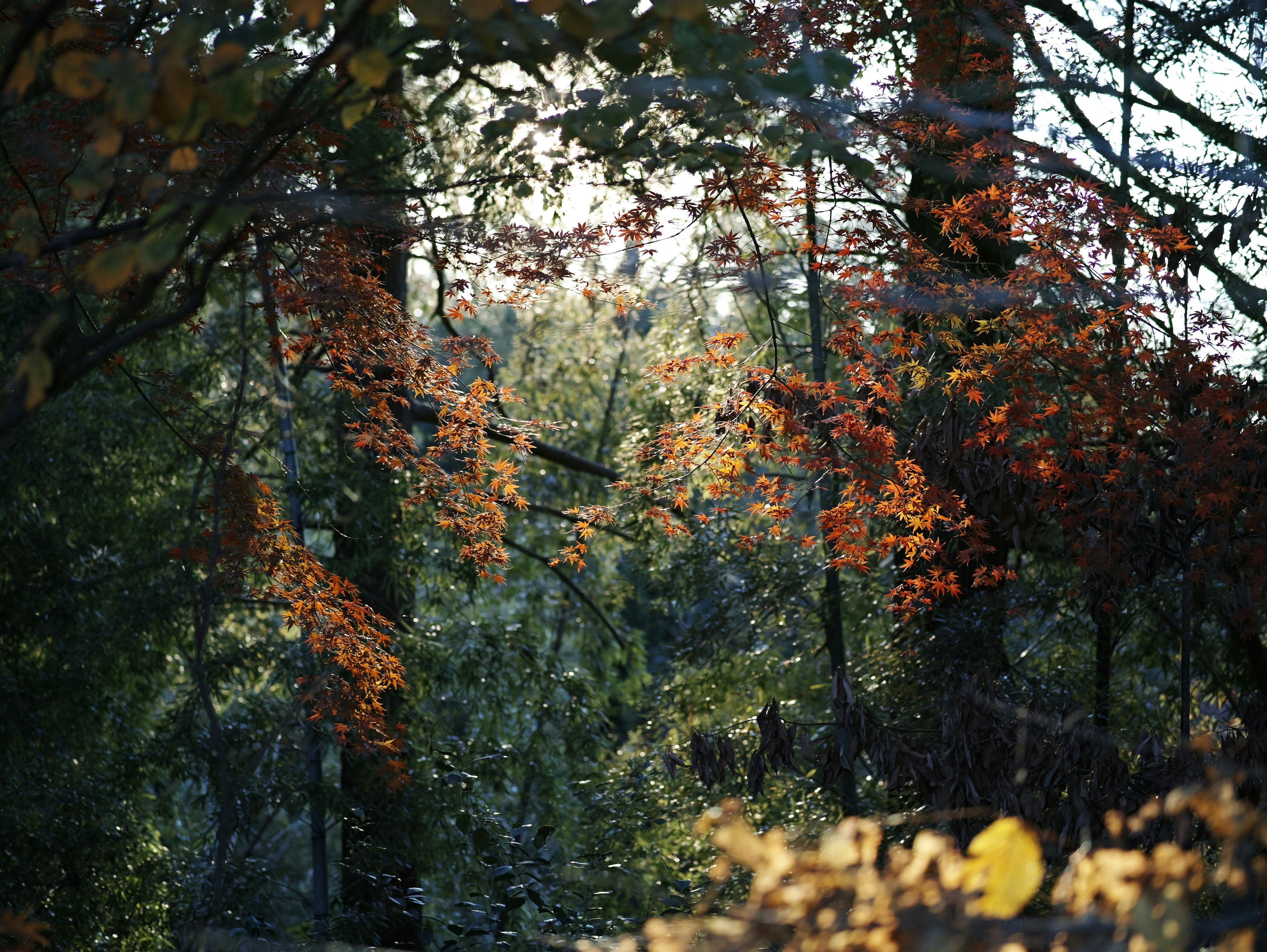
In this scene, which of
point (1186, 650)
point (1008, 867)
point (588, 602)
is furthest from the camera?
point (588, 602)

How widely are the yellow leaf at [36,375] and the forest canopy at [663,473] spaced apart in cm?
11

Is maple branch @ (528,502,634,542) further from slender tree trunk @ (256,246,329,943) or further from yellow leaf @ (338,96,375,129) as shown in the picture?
yellow leaf @ (338,96,375,129)

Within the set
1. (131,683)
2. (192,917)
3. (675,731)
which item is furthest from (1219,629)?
(131,683)

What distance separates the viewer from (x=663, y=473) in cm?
393

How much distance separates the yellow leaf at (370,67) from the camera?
1646 mm

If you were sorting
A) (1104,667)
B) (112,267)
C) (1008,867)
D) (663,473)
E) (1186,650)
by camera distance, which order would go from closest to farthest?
(1008,867) → (112,267) → (1186,650) → (663,473) → (1104,667)

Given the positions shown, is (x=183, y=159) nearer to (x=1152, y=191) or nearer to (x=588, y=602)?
(x=1152, y=191)

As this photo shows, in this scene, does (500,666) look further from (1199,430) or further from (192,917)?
(1199,430)

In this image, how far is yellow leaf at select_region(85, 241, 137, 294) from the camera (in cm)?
157

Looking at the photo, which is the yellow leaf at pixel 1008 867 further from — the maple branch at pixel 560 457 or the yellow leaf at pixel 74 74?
the maple branch at pixel 560 457

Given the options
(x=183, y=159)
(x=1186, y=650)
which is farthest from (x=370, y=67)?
(x=1186, y=650)

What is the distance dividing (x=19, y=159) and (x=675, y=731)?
190 inches

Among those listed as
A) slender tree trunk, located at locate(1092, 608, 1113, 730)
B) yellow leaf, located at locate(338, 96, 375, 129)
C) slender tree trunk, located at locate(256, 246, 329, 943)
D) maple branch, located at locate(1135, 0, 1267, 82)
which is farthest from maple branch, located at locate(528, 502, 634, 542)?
yellow leaf, located at locate(338, 96, 375, 129)

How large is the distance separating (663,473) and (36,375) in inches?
99.6
